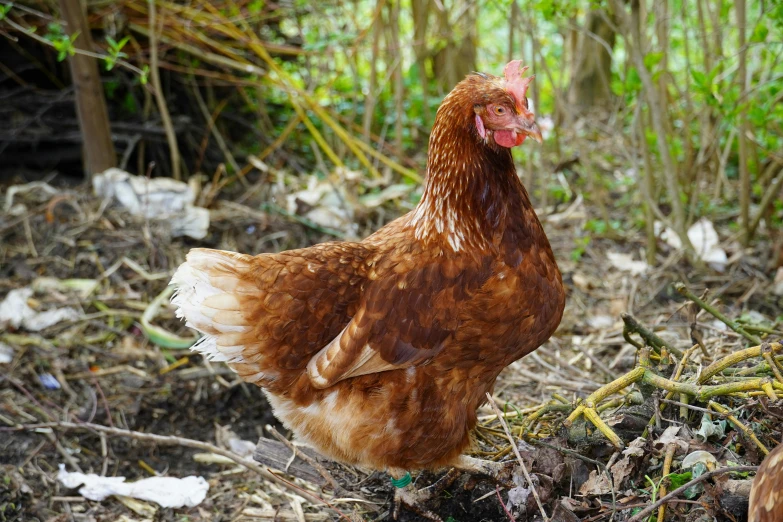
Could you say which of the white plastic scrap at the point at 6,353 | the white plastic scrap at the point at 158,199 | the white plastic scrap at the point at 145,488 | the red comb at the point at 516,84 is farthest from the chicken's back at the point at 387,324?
the white plastic scrap at the point at 158,199

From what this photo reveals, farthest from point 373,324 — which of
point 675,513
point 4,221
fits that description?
point 4,221

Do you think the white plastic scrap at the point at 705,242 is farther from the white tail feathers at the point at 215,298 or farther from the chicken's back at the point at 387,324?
the white tail feathers at the point at 215,298

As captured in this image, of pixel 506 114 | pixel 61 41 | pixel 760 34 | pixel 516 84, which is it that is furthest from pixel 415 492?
pixel 61 41

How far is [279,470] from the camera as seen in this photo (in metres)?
3.26

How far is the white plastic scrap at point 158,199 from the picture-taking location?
5.00m

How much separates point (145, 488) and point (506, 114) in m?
2.28

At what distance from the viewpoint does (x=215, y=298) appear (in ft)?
8.82

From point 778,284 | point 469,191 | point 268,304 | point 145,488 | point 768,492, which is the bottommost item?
point 145,488

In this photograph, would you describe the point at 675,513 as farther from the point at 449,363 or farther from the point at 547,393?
the point at 547,393

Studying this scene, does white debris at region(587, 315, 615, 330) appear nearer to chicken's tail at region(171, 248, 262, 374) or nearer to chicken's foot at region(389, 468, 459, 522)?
chicken's foot at region(389, 468, 459, 522)

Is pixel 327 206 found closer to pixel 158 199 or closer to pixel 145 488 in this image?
pixel 158 199

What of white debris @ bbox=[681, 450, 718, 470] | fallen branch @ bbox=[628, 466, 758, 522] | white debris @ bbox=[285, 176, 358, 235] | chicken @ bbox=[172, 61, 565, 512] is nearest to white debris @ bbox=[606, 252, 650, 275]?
white debris @ bbox=[285, 176, 358, 235]

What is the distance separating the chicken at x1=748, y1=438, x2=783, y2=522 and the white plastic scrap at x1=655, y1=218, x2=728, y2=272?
269cm

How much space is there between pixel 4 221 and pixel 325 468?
3.19 metres
